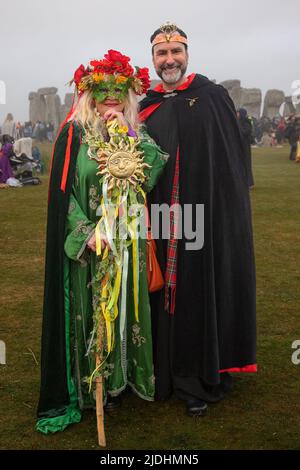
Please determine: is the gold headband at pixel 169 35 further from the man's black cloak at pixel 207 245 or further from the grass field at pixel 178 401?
the grass field at pixel 178 401

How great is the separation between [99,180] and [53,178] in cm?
26

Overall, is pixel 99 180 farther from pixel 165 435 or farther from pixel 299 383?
pixel 299 383

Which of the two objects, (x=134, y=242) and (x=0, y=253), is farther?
(x=0, y=253)

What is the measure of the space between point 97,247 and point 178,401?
4.08ft

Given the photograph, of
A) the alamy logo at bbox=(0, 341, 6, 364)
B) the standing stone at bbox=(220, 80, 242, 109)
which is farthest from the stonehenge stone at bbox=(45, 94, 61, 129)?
the alamy logo at bbox=(0, 341, 6, 364)

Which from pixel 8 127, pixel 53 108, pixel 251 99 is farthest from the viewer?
pixel 53 108

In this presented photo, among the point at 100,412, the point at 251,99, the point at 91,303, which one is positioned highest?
the point at 251,99

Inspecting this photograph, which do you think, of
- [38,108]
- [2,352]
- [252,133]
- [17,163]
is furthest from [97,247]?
[38,108]

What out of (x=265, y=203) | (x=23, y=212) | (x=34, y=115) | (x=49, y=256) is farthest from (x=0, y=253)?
(x=34, y=115)

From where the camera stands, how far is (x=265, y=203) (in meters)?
11.0

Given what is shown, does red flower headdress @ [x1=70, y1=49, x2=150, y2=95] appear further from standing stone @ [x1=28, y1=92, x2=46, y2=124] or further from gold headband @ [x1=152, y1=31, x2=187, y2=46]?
standing stone @ [x1=28, y1=92, x2=46, y2=124]

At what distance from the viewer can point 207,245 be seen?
133 inches

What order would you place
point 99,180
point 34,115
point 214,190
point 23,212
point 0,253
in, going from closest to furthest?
point 99,180, point 214,190, point 0,253, point 23,212, point 34,115

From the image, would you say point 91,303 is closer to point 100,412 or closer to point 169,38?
point 100,412
